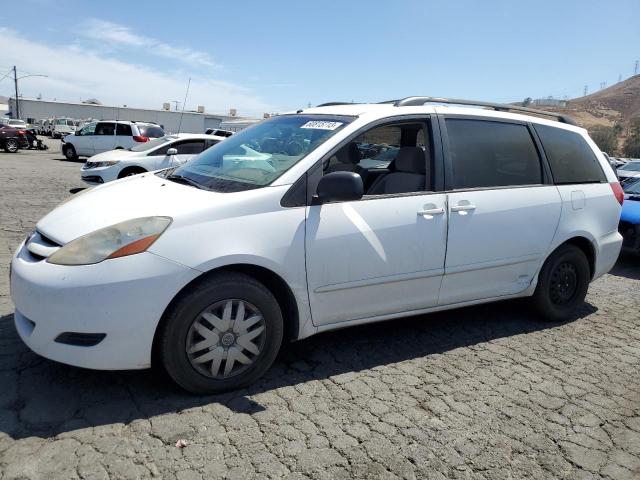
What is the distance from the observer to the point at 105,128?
20.6 meters

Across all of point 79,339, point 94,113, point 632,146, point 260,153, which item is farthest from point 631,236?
Answer: point 94,113

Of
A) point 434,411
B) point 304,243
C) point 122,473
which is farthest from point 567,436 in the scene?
point 122,473

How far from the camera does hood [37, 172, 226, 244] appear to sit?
9.63ft

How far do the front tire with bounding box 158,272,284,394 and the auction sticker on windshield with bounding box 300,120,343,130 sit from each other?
1229mm

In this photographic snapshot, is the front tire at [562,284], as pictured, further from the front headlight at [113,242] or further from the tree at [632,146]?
the tree at [632,146]

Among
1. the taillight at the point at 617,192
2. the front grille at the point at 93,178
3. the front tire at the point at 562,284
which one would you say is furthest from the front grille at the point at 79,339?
the front grille at the point at 93,178

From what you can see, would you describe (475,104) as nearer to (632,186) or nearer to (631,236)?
(631,236)

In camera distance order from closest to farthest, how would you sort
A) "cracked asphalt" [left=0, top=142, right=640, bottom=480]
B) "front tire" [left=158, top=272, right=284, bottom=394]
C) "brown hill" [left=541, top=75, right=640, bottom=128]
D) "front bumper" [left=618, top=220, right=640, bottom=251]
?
1. "cracked asphalt" [left=0, top=142, right=640, bottom=480]
2. "front tire" [left=158, top=272, right=284, bottom=394]
3. "front bumper" [left=618, top=220, right=640, bottom=251]
4. "brown hill" [left=541, top=75, right=640, bottom=128]

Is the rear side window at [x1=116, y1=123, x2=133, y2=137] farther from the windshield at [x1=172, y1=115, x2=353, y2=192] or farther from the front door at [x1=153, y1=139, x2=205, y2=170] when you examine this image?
the windshield at [x1=172, y1=115, x2=353, y2=192]

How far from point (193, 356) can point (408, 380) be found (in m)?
1.42

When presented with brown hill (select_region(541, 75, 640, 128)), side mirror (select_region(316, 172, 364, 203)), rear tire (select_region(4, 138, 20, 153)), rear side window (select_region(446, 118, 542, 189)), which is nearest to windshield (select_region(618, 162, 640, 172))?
rear side window (select_region(446, 118, 542, 189))

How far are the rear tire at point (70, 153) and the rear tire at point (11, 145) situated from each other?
4.53 metres

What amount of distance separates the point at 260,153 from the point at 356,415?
74.7 inches

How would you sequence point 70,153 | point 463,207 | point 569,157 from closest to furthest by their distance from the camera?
point 463,207 → point 569,157 → point 70,153
